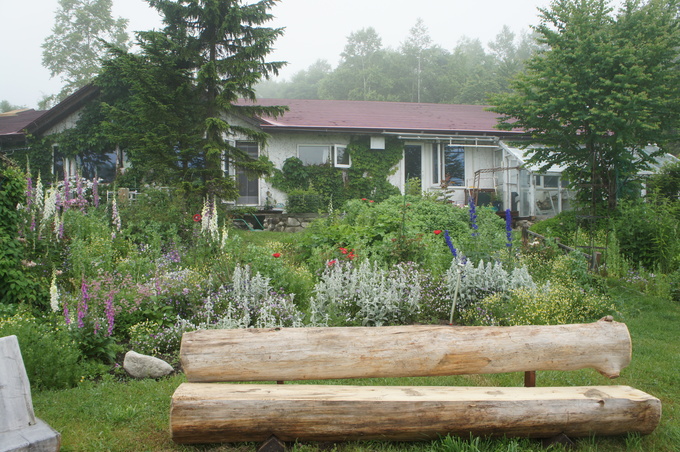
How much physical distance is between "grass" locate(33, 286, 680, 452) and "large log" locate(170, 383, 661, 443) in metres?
0.10

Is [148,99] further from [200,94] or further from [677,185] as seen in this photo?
[677,185]

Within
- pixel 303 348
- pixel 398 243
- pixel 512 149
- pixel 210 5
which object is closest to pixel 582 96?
pixel 512 149

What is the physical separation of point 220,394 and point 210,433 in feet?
0.81

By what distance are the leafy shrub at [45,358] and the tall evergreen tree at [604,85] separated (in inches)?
449

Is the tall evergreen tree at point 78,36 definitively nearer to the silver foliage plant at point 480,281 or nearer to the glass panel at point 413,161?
the glass panel at point 413,161

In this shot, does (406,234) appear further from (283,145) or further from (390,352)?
(283,145)

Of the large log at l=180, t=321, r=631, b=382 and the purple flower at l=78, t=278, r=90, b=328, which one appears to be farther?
the purple flower at l=78, t=278, r=90, b=328

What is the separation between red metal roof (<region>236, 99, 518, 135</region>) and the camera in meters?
17.5

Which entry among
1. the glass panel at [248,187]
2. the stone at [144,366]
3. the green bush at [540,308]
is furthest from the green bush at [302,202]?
the stone at [144,366]

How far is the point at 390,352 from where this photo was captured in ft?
11.1

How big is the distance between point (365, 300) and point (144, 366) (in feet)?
7.94

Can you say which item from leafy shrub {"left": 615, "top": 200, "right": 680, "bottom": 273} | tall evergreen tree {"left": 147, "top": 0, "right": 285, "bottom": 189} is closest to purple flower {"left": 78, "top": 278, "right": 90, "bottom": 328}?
tall evergreen tree {"left": 147, "top": 0, "right": 285, "bottom": 189}

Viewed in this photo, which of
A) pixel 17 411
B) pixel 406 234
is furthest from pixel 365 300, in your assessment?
pixel 17 411

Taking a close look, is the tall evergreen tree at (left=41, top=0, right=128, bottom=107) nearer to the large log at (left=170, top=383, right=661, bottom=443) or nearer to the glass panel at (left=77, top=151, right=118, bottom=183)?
the glass panel at (left=77, top=151, right=118, bottom=183)
